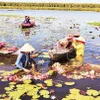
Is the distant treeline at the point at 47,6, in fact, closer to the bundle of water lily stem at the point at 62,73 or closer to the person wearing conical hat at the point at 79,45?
the person wearing conical hat at the point at 79,45

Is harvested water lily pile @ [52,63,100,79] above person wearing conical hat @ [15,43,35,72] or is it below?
below

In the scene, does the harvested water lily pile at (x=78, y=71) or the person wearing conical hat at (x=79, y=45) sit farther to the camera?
the person wearing conical hat at (x=79, y=45)

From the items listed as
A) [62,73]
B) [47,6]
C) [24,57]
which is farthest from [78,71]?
[47,6]

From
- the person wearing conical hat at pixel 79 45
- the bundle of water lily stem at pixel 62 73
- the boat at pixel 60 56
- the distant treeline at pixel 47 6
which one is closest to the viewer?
the bundle of water lily stem at pixel 62 73

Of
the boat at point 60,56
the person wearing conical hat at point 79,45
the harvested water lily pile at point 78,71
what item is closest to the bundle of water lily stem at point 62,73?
the harvested water lily pile at point 78,71

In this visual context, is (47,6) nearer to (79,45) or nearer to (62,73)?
(79,45)

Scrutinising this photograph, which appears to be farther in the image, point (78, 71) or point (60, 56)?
point (60, 56)

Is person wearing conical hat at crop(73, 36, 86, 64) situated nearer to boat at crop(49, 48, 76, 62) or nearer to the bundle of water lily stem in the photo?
boat at crop(49, 48, 76, 62)

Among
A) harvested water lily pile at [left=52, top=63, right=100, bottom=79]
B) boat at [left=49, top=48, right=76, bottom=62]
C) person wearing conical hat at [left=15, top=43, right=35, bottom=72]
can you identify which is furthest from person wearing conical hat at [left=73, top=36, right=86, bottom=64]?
person wearing conical hat at [left=15, top=43, right=35, bottom=72]

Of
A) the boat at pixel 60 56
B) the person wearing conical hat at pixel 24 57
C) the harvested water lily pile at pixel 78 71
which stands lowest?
the harvested water lily pile at pixel 78 71

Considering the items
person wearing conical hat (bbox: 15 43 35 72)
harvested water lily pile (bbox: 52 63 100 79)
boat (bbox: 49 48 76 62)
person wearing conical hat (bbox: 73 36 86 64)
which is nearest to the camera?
person wearing conical hat (bbox: 15 43 35 72)

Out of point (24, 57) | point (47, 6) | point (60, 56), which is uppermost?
point (24, 57)

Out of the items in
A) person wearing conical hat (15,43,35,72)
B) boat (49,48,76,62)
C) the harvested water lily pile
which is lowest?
the harvested water lily pile

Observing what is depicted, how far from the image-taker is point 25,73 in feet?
37.5
